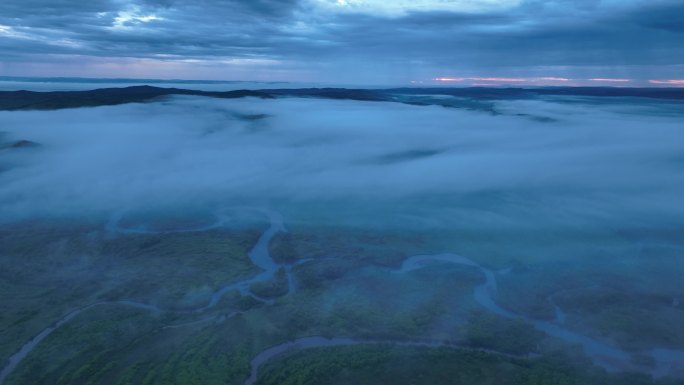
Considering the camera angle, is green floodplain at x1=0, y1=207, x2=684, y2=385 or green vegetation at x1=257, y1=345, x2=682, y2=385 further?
green floodplain at x1=0, y1=207, x2=684, y2=385

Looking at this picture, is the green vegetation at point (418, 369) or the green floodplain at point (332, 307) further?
the green floodplain at point (332, 307)

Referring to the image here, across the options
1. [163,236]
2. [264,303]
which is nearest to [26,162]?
[163,236]

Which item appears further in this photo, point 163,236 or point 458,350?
point 163,236

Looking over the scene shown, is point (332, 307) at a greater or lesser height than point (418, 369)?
greater

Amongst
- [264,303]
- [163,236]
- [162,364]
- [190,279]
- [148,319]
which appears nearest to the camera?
[162,364]

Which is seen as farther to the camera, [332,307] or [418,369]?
[332,307]

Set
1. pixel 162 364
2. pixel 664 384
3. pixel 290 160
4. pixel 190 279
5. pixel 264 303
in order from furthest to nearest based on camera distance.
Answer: pixel 290 160, pixel 190 279, pixel 264 303, pixel 162 364, pixel 664 384

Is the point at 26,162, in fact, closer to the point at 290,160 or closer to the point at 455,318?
the point at 290,160
